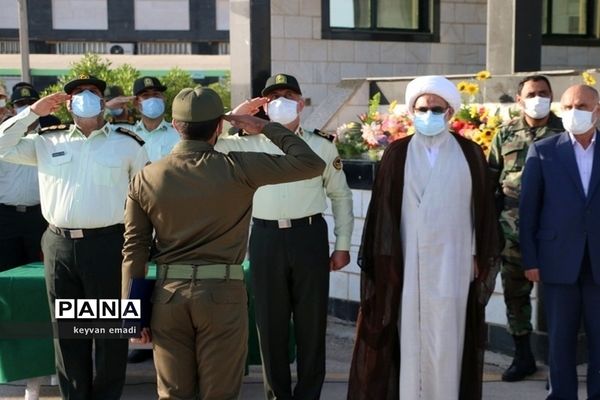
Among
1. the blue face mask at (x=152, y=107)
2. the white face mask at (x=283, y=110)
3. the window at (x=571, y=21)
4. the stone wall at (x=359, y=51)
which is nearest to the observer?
the white face mask at (x=283, y=110)

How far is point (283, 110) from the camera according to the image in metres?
4.59

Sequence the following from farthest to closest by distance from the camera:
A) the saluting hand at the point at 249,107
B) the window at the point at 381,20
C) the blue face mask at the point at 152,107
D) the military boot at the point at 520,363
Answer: the window at the point at 381,20 < the blue face mask at the point at 152,107 < the military boot at the point at 520,363 < the saluting hand at the point at 249,107

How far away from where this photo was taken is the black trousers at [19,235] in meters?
5.73

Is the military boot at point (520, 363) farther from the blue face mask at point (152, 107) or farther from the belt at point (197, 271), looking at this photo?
the blue face mask at point (152, 107)

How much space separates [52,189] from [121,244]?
1.52ft

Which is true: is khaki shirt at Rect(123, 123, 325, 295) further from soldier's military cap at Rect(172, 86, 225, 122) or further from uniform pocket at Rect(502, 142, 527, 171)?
uniform pocket at Rect(502, 142, 527, 171)

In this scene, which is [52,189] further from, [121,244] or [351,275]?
[351,275]

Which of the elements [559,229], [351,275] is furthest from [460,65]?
[559,229]

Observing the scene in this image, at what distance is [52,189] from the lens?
446cm

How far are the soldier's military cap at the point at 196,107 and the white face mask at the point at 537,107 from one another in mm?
2363

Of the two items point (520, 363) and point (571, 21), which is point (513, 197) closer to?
point (520, 363)

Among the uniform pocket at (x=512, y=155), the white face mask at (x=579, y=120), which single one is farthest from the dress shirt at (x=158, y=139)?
the white face mask at (x=579, y=120)

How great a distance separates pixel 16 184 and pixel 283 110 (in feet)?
7.33

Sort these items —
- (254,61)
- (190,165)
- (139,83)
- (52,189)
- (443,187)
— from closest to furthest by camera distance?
(190,165), (443,187), (52,189), (139,83), (254,61)
